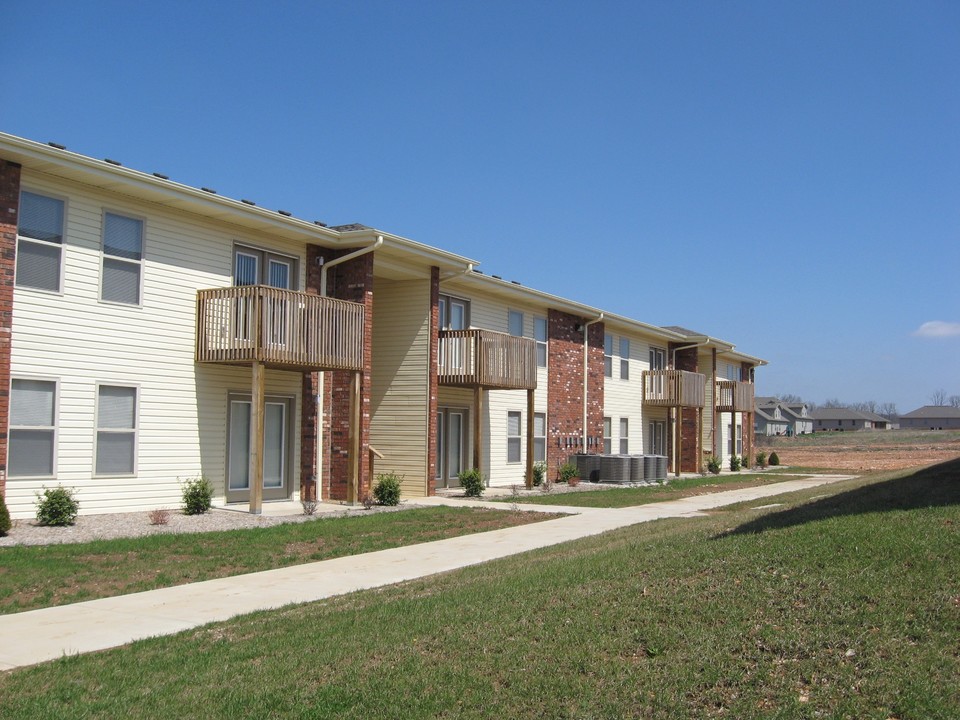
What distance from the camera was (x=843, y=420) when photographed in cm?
14512

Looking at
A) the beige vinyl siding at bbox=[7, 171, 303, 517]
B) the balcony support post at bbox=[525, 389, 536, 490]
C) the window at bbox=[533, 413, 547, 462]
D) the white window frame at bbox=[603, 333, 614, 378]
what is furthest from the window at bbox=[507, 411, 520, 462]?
the beige vinyl siding at bbox=[7, 171, 303, 517]

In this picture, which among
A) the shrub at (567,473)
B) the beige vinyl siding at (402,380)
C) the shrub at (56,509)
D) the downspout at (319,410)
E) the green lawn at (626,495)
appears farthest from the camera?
the shrub at (567,473)

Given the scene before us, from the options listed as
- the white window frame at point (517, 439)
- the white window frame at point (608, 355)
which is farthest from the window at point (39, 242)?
the white window frame at point (608, 355)

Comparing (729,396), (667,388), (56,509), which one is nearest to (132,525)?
(56,509)

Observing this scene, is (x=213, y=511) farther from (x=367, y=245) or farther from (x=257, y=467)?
(x=367, y=245)

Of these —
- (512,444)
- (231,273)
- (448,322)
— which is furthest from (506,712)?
(512,444)

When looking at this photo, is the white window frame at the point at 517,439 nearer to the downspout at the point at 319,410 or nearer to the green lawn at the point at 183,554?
the downspout at the point at 319,410

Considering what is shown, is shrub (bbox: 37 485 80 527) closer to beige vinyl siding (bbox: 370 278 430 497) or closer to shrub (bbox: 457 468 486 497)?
beige vinyl siding (bbox: 370 278 430 497)

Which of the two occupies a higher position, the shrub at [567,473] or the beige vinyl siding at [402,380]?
the beige vinyl siding at [402,380]

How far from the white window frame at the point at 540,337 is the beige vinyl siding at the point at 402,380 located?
20.6ft

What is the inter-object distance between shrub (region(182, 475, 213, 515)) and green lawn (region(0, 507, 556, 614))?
1925mm

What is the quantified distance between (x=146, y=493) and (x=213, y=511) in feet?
3.88

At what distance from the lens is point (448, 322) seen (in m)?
23.1

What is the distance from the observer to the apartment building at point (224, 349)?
1380 centimetres
